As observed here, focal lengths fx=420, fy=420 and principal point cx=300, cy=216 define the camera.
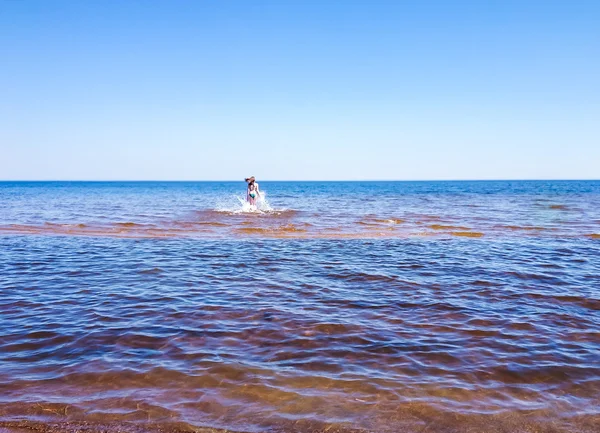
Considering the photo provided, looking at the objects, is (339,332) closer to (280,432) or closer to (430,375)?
(430,375)

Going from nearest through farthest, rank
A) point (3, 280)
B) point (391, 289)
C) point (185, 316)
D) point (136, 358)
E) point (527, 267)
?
point (136, 358) < point (185, 316) < point (391, 289) < point (3, 280) < point (527, 267)

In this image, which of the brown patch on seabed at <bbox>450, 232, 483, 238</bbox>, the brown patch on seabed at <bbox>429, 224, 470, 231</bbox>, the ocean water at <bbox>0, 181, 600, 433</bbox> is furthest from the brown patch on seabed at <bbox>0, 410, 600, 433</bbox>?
the brown patch on seabed at <bbox>429, 224, 470, 231</bbox>

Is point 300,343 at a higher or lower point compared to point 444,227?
lower

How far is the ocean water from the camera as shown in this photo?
4.89 m

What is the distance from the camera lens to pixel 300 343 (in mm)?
6867

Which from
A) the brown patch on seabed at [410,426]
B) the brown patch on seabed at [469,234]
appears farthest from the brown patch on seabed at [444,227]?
the brown patch on seabed at [410,426]

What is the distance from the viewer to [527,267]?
499 inches

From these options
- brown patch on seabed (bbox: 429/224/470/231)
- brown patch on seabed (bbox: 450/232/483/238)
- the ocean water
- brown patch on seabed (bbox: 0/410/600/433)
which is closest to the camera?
brown patch on seabed (bbox: 0/410/600/433)

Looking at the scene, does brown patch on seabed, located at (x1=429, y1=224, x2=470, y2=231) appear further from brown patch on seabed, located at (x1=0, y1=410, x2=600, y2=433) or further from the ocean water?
brown patch on seabed, located at (x1=0, y1=410, x2=600, y2=433)

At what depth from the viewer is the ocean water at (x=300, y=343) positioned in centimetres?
489

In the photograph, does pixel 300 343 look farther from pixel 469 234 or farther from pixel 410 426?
pixel 469 234

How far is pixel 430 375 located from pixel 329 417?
181 centimetres

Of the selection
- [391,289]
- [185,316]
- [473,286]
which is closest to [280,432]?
[185,316]

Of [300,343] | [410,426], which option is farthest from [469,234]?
[410,426]
